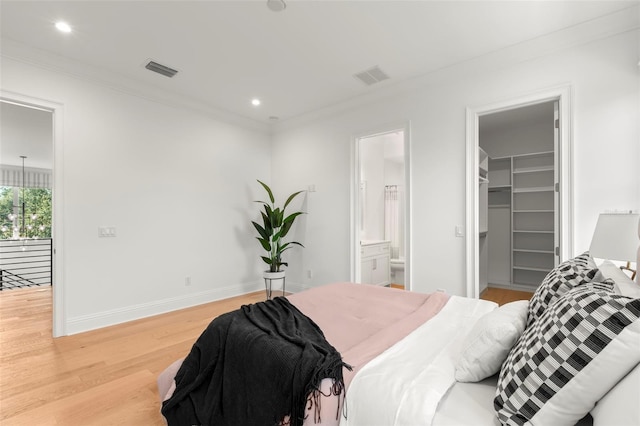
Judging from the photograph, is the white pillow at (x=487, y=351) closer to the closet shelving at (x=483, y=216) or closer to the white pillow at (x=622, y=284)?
the white pillow at (x=622, y=284)

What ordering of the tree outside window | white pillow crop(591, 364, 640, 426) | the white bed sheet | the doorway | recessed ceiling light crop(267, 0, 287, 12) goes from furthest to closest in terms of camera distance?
the tree outside window, the doorway, recessed ceiling light crop(267, 0, 287, 12), the white bed sheet, white pillow crop(591, 364, 640, 426)

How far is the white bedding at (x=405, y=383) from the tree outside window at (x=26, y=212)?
30.9ft

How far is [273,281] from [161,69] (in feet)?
9.71

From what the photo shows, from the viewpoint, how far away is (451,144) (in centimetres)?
329

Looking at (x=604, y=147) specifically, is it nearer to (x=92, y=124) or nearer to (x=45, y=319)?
(x=92, y=124)

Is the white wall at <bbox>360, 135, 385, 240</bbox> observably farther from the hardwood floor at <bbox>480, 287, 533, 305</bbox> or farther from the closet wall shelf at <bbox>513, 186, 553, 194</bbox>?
the closet wall shelf at <bbox>513, 186, 553, 194</bbox>

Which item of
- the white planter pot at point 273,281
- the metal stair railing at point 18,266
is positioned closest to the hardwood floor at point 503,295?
the white planter pot at point 273,281

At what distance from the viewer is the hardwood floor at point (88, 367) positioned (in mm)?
1865

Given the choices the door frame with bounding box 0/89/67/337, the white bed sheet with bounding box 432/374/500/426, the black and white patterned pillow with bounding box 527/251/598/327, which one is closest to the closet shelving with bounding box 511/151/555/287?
the black and white patterned pillow with bounding box 527/251/598/327

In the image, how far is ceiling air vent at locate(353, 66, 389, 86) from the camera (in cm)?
331

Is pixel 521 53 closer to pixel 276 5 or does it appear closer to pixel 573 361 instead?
pixel 276 5

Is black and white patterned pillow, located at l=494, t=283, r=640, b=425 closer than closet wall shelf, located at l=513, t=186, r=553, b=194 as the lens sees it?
Yes

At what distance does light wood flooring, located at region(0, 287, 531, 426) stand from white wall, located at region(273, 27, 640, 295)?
2.02 m

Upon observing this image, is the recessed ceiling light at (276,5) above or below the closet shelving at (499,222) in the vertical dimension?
above
